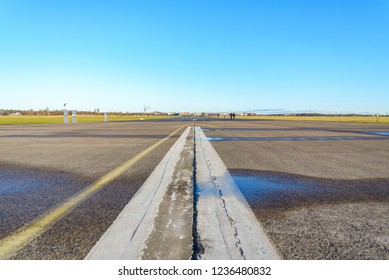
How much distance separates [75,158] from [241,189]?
4922mm

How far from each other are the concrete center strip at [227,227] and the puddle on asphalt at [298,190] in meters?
0.24

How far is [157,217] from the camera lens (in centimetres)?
299

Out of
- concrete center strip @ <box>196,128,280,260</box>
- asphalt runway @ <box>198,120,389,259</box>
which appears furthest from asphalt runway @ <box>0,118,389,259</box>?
concrete center strip @ <box>196,128,280,260</box>

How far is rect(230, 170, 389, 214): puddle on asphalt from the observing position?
3584mm

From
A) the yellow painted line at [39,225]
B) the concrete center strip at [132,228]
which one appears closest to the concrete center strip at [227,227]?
the concrete center strip at [132,228]

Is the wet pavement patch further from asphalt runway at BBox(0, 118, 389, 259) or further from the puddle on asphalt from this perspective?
the puddle on asphalt

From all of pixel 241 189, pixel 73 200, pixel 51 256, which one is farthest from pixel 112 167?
pixel 51 256

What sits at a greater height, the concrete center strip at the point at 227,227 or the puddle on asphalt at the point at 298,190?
the puddle on asphalt at the point at 298,190

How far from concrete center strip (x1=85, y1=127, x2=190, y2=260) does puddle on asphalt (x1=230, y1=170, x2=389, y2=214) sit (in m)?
1.26

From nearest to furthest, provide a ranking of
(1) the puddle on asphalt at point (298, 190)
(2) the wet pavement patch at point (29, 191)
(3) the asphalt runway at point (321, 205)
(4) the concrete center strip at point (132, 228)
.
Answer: (4) the concrete center strip at point (132, 228)
(3) the asphalt runway at point (321, 205)
(2) the wet pavement patch at point (29, 191)
(1) the puddle on asphalt at point (298, 190)

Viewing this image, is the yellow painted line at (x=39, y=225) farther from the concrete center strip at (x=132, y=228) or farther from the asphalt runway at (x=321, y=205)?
the asphalt runway at (x=321, y=205)

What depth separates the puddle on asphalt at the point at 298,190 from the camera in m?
3.58

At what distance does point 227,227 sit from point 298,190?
1867 millimetres
